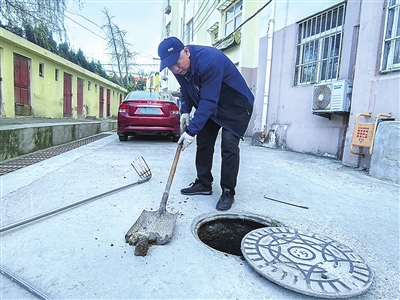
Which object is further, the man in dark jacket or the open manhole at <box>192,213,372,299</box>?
the man in dark jacket

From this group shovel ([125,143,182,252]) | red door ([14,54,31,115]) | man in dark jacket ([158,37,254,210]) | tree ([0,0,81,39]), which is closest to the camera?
shovel ([125,143,182,252])

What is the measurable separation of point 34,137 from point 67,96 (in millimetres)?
8143

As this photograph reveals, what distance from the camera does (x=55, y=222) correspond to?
67.2 inches

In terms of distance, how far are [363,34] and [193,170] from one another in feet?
10.1

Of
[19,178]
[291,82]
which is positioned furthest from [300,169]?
[19,178]

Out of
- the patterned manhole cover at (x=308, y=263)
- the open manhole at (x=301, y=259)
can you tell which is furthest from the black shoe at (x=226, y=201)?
the patterned manhole cover at (x=308, y=263)

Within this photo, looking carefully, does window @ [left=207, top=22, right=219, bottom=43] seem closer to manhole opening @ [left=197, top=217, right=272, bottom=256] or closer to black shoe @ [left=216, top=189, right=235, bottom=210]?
black shoe @ [left=216, top=189, right=235, bottom=210]

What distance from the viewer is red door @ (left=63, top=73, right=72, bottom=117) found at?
36.0 ft

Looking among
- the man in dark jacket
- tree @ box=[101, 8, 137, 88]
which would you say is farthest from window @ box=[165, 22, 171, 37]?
the man in dark jacket

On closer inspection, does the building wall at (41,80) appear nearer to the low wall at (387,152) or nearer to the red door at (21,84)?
the red door at (21,84)

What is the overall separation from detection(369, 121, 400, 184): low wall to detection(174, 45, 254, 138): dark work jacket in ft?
6.32

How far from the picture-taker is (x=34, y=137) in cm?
399

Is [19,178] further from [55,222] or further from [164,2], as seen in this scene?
[164,2]

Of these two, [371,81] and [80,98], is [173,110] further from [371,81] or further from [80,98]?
[80,98]
